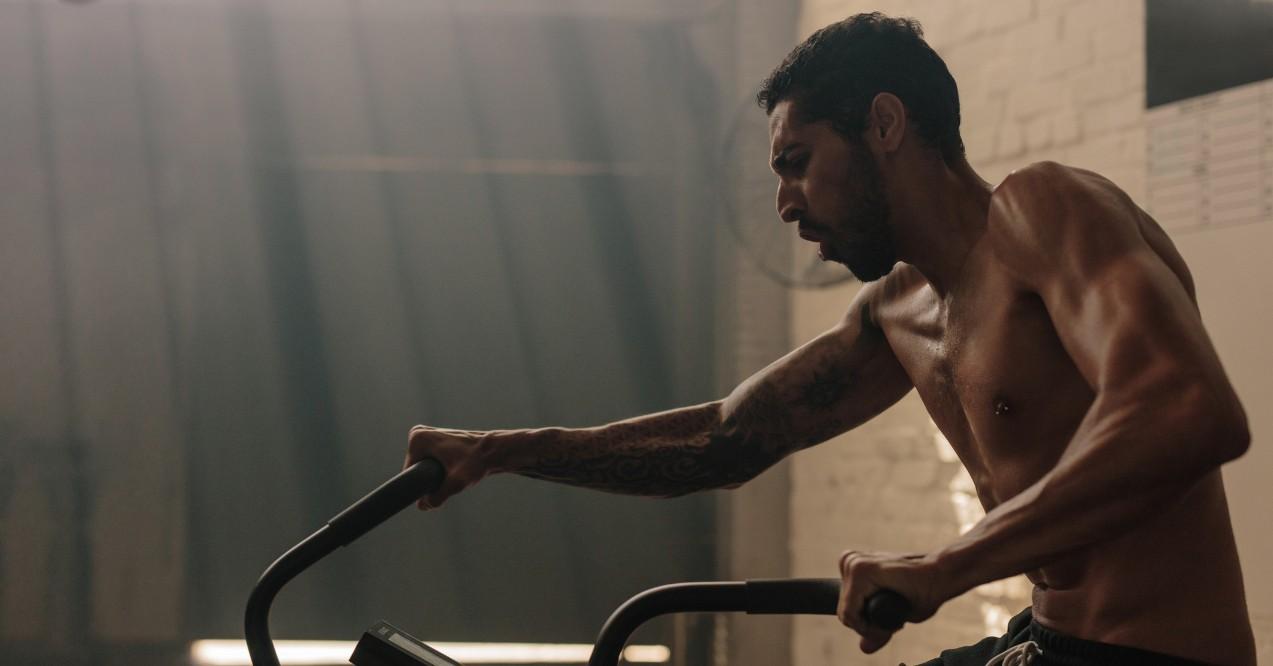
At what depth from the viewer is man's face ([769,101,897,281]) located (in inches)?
55.5

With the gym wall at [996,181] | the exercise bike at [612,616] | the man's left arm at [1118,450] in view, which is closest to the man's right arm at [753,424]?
the exercise bike at [612,616]

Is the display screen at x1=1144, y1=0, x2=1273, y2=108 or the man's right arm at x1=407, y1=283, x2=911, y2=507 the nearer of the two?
the man's right arm at x1=407, y1=283, x2=911, y2=507

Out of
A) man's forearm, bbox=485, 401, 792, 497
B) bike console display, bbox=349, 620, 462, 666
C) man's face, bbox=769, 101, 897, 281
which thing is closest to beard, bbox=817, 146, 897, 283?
man's face, bbox=769, 101, 897, 281

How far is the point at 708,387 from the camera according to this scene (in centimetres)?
431

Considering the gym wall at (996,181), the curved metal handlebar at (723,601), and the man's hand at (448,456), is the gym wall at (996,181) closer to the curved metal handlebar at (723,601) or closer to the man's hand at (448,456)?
the curved metal handlebar at (723,601)

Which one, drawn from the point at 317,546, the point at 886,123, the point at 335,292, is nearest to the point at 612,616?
the point at 317,546

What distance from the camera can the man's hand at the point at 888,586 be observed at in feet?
3.24

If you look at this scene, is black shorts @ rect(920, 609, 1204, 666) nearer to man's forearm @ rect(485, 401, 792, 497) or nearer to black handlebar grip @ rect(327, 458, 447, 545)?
man's forearm @ rect(485, 401, 792, 497)

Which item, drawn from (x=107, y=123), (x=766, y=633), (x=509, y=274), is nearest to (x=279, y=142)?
(x=107, y=123)

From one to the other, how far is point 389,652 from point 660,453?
0.56 meters

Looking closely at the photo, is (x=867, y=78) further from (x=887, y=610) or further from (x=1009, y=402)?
(x=887, y=610)

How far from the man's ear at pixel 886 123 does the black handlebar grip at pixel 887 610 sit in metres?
0.64

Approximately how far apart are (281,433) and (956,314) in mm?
3344

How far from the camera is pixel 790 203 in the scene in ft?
4.72
